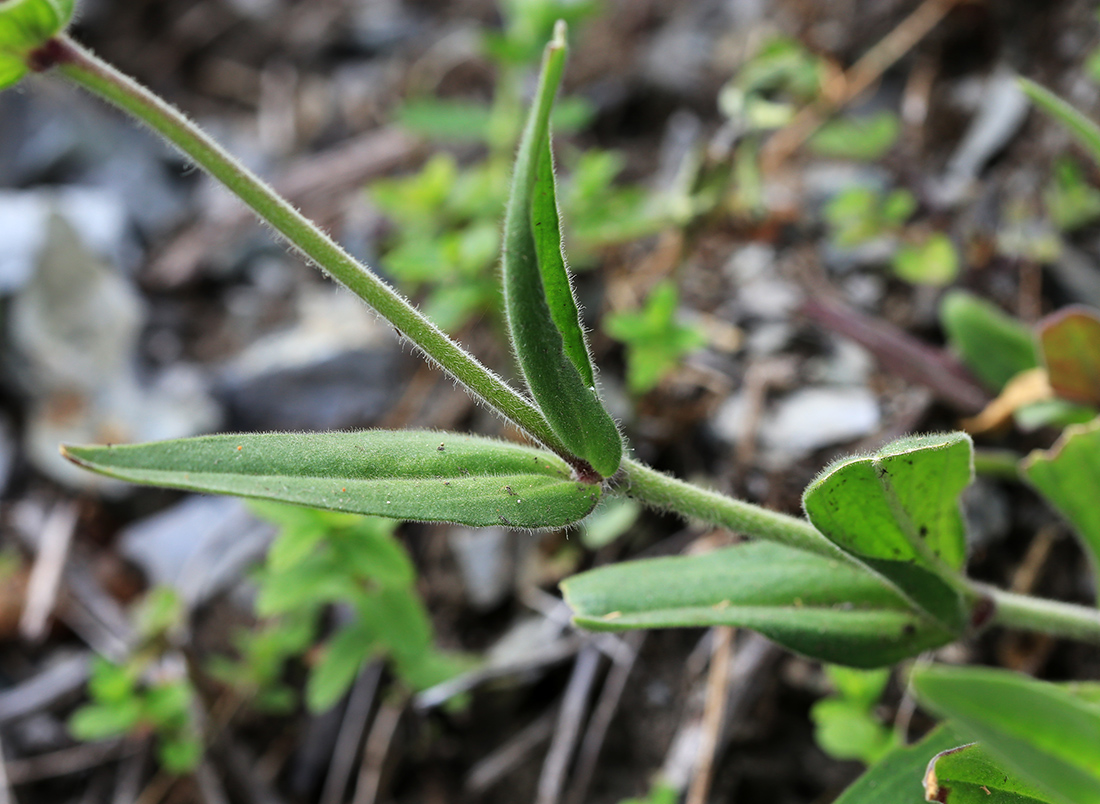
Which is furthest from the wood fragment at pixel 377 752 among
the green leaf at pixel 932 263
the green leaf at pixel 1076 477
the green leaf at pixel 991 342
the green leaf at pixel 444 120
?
the green leaf at pixel 444 120

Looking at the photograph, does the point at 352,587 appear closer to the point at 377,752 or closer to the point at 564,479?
the point at 377,752

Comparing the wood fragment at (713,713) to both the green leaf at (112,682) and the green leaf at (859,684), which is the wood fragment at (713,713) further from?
the green leaf at (112,682)

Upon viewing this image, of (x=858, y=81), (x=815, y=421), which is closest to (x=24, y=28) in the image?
(x=815, y=421)

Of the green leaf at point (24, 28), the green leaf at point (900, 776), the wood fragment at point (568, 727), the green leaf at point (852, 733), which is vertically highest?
the green leaf at point (24, 28)

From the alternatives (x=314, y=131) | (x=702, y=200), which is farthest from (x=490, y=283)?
(x=314, y=131)

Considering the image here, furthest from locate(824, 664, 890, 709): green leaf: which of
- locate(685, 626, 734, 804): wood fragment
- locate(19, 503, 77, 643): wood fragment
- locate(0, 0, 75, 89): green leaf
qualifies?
locate(19, 503, 77, 643): wood fragment

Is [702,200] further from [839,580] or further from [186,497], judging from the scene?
[186,497]

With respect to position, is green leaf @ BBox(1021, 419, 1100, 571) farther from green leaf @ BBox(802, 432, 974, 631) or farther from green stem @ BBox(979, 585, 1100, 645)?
green leaf @ BBox(802, 432, 974, 631)
